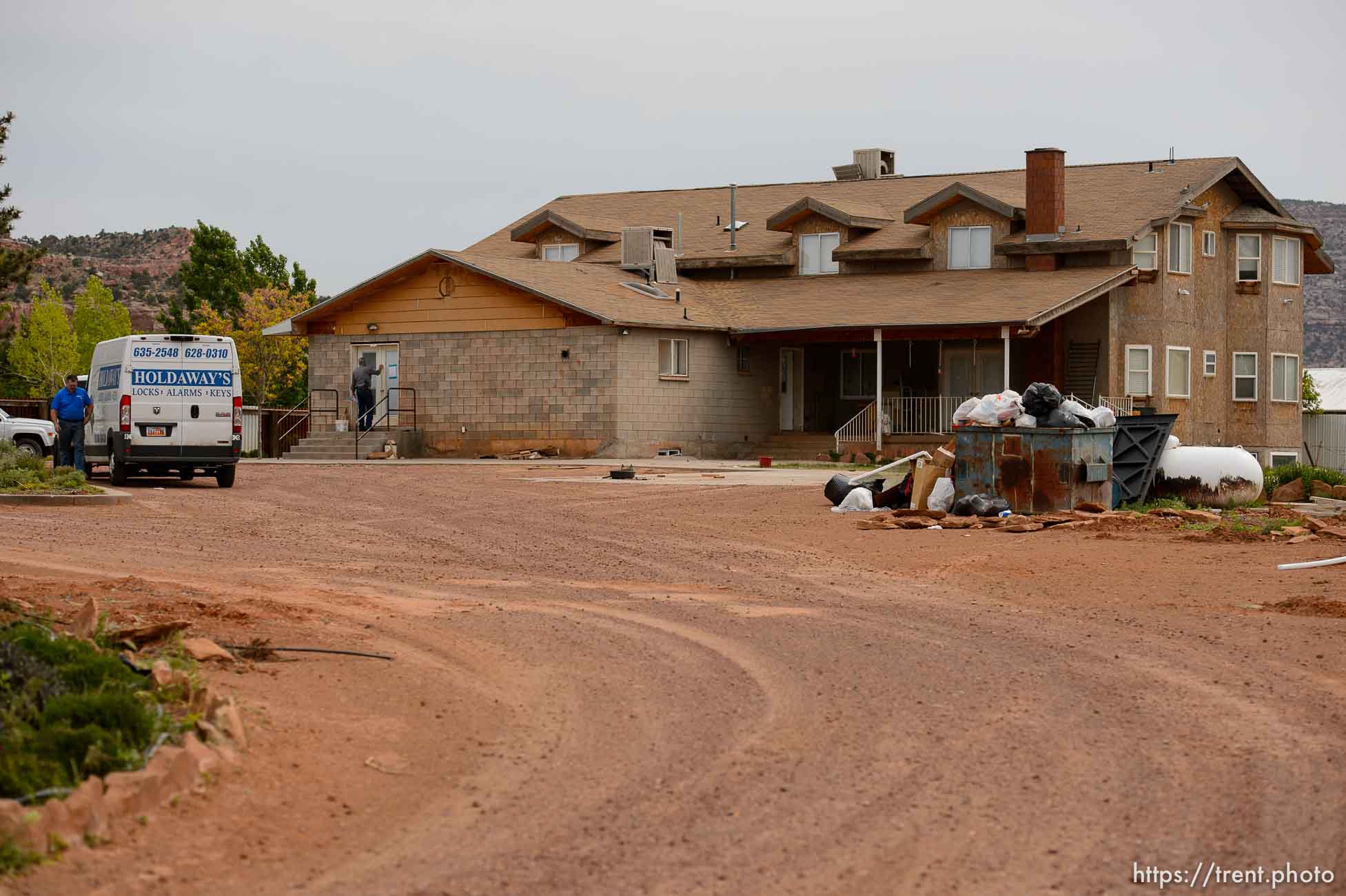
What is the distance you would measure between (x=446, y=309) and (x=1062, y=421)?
21.4 meters

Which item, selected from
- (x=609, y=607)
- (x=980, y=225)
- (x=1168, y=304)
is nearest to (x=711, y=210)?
(x=980, y=225)

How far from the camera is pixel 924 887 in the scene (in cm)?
605

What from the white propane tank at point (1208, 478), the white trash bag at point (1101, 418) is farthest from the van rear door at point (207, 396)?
the white propane tank at point (1208, 478)

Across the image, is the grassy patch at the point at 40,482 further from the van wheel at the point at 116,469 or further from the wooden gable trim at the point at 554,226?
the wooden gable trim at the point at 554,226

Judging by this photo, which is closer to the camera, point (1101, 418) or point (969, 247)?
point (1101, 418)

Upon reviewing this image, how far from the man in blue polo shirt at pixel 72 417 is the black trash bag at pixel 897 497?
13.3 meters

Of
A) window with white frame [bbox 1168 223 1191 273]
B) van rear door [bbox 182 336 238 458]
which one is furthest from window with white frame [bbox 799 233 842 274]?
van rear door [bbox 182 336 238 458]

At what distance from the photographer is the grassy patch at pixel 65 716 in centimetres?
665

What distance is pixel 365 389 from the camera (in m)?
40.3

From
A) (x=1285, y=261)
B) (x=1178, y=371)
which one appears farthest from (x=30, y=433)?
(x=1285, y=261)

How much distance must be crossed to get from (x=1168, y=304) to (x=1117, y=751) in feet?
113

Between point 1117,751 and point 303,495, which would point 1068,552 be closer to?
point 1117,751

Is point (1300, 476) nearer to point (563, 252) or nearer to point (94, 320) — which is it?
point (563, 252)

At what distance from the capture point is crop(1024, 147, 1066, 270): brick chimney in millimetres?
39312
